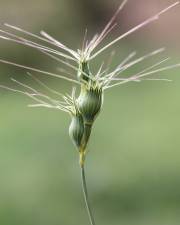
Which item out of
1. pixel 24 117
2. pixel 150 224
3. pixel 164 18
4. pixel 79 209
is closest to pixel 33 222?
pixel 79 209

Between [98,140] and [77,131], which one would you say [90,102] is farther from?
[98,140]

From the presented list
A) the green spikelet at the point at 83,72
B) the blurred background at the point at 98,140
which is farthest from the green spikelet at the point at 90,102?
the blurred background at the point at 98,140

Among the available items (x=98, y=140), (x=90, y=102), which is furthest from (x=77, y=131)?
(x=98, y=140)

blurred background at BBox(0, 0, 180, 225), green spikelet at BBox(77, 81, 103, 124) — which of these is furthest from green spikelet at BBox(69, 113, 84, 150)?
blurred background at BBox(0, 0, 180, 225)

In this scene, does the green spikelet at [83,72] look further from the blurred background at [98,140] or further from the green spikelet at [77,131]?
the blurred background at [98,140]

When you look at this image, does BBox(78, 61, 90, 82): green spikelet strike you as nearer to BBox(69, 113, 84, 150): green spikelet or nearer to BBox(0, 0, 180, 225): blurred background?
BBox(69, 113, 84, 150): green spikelet

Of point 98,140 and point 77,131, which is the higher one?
point 77,131

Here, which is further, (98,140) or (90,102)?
(98,140)

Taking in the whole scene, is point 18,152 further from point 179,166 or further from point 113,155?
point 179,166
